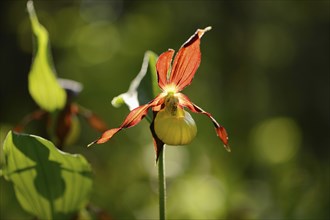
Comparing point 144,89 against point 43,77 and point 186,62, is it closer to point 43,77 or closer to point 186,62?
point 186,62

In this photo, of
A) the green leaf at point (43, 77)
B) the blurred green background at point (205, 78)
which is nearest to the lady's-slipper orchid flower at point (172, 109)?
the green leaf at point (43, 77)

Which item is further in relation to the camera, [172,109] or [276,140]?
[276,140]

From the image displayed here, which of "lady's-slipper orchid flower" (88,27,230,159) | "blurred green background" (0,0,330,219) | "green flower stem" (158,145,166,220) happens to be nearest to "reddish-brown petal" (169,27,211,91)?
"lady's-slipper orchid flower" (88,27,230,159)

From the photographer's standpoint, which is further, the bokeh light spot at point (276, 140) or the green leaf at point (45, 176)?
the bokeh light spot at point (276, 140)

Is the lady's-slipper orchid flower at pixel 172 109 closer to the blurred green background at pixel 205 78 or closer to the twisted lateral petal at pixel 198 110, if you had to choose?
the twisted lateral petal at pixel 198 110

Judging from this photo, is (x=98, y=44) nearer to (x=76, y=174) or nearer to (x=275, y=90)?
(x=275, y=90)

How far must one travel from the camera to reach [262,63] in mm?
4855

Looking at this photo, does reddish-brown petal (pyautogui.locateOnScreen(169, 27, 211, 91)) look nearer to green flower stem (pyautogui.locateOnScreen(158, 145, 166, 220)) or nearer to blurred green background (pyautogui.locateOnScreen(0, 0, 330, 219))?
green flower stem (pyautogui.locateOnScreen(158, 145, 166, 220))

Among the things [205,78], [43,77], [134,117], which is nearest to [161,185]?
[134,117]

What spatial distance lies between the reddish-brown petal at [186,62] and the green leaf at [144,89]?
8cm

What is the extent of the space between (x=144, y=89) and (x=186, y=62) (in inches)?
5.8

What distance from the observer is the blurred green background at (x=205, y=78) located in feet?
9.68

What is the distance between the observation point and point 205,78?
196 inches

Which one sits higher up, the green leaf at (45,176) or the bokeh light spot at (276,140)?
the green leaf at (45,176)
